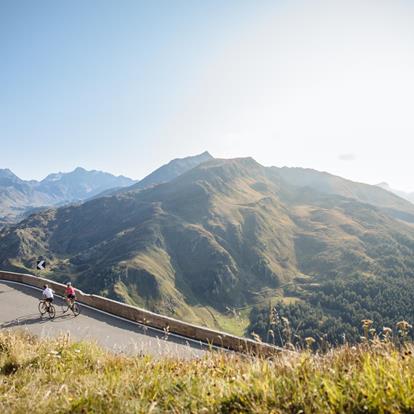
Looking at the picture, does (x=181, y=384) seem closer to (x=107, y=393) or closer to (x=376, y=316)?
(x=107, y=393)

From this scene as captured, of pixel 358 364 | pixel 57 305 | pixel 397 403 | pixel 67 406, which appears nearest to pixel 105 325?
pixel 57 305

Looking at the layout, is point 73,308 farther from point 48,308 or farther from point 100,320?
point 100,320

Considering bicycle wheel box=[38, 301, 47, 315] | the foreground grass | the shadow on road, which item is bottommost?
the shadow on road

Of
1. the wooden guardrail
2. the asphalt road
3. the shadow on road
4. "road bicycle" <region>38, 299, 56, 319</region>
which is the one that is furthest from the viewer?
"road bicycle" <region>38, 299, 56, 319</region>

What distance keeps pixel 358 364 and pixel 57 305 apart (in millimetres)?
18873

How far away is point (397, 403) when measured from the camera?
2711 mm

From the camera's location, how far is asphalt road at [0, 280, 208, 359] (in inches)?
467

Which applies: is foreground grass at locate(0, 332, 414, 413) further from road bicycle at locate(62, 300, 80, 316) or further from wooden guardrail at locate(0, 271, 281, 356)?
road bicycle at locate(62, 300, 80, 316)

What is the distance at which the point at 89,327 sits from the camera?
1455cm

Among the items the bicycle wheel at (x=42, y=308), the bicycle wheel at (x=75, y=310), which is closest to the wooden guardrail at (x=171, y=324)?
the bicycle wheel at (x=75, y=310)

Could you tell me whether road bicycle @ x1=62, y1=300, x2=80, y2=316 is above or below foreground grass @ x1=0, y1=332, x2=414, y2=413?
below

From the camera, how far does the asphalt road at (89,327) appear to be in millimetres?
11870

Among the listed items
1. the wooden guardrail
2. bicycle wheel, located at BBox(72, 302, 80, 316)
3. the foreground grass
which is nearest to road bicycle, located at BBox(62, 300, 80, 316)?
bicycle wheel, located at BBox(72, 302, 80, 316)

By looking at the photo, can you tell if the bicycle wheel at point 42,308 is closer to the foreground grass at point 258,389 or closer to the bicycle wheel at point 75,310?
the bicycle wheel at point 75,310
